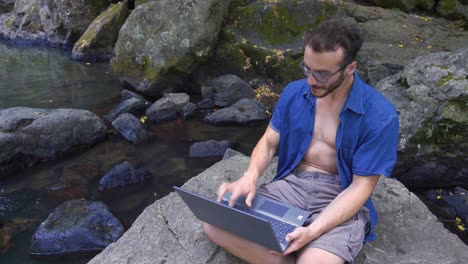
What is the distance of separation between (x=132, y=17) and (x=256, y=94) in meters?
3.68

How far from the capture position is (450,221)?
5520 millimetres

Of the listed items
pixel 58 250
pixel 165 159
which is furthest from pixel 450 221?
pixel 58 250

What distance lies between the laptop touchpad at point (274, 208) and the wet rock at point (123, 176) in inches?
157

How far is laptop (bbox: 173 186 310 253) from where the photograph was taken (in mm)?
2322

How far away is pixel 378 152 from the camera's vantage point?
8.63 ft

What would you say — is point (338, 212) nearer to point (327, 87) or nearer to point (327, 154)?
point (327, 154)

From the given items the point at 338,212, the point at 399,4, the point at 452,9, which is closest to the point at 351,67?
the point at 338,212

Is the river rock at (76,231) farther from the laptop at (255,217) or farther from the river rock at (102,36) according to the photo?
the river rock at (102,36)

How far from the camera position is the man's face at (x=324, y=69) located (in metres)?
2.47

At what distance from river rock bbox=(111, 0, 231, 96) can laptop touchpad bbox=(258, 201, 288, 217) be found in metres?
7.87

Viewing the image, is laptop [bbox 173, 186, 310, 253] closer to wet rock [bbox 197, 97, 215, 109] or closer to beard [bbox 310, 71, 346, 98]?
beard [bbox 310, 71, 346, 98]

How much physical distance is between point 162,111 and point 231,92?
176cm

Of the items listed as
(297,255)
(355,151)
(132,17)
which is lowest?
(132,17)

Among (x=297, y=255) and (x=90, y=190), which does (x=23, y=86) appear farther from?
(x=297, y=255)
